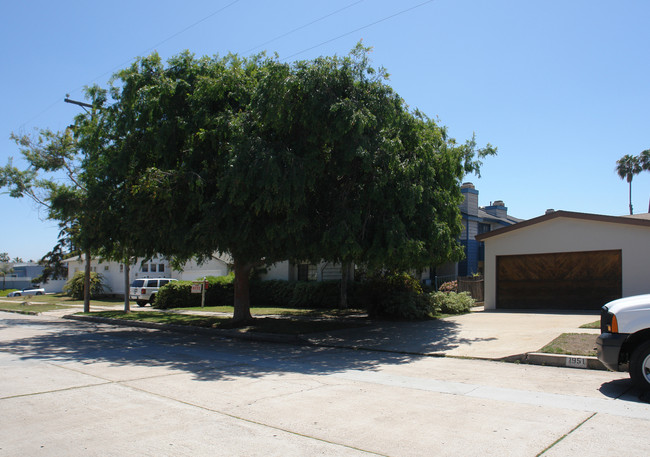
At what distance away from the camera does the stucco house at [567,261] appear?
1669 cm

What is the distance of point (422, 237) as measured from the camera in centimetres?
1327

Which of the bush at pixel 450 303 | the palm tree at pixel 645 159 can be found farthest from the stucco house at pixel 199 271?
the palm tree at pixel 645 159

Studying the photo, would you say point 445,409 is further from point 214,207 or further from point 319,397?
point 214,207

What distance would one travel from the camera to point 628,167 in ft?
183

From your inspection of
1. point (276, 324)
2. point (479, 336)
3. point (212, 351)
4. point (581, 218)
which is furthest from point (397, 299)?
point (212, 351)

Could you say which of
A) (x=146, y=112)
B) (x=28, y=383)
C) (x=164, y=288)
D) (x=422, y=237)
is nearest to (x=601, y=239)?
(x=422, y=237)

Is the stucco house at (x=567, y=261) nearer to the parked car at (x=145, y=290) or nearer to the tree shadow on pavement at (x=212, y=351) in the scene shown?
the tree shadow on pavement at (x=212, y=351)

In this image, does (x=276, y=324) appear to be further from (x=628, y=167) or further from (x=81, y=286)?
(x=628, y=167)

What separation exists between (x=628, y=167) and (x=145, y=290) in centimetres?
5222

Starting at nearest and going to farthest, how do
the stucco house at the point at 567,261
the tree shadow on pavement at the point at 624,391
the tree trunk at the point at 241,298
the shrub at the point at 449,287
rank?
the tree shadow on pavement at the point at 624,391
the stucco house at the point at 567,261
the tree trunk at the point at 241,298
the shrub at the point at 449,287

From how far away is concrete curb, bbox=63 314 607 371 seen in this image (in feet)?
31.2

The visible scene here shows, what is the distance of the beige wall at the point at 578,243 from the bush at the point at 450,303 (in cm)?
113

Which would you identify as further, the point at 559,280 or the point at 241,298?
the point at 559,280

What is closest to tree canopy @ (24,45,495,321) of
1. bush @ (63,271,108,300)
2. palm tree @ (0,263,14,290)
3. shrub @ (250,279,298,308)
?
shrub @ (250,279,298,308)
